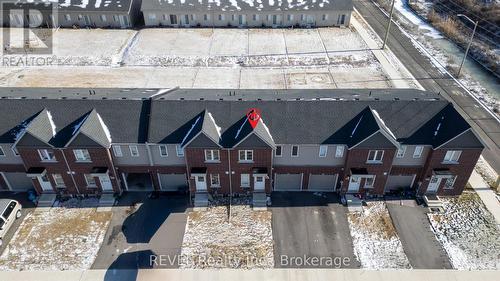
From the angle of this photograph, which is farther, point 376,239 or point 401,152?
point 401,152

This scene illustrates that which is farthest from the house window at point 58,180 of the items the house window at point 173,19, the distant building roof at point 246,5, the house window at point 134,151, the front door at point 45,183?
the house window at point 173,19

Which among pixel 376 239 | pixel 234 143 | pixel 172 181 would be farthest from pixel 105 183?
pixel 376 239

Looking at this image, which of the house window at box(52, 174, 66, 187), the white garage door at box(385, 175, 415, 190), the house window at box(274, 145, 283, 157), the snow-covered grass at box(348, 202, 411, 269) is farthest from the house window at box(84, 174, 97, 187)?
the white garage door at box(385, 175, 415, 190)

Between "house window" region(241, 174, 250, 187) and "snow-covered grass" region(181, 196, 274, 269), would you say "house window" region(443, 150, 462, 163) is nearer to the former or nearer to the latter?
"snow-covered grass" region(181, 196, 274, 269)

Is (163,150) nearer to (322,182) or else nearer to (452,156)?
(322,182)

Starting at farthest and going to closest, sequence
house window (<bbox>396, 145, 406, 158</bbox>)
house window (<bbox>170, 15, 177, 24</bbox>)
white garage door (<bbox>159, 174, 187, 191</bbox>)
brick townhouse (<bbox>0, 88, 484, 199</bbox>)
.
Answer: house window (<bbox>170, 15, 177, 24</bbox>)
white garage door (<bbox>159, 174, 187, 191</bbox>)
house window (<bbox>396, 145, 406, 158</bbox>)
brick townhouse (<bbox>0, 88, 484, 199</bbox>)

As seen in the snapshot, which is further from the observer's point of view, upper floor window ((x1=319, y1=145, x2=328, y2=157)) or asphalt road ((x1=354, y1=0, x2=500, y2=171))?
asphalt road ((x1=354, y1=0, x2=500, y2=171))

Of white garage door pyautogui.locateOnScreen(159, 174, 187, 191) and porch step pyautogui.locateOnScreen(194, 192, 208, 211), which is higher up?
white garage door pyautogui.locateOnScreen(159, 174, 187, 191)
